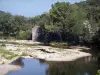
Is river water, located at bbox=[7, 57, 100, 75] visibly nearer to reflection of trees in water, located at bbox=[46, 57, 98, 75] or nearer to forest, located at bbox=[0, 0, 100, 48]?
reflection of trees in water, located at bbox=[46, 57, 98, 75]

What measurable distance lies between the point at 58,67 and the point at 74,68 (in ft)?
9.68

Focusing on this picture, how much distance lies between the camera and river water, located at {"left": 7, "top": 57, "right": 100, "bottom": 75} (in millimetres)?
42531

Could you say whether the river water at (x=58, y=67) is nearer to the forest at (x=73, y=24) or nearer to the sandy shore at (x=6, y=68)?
the sandy shore at (x=6, y=68)

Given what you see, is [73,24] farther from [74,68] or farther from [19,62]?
[74,68]

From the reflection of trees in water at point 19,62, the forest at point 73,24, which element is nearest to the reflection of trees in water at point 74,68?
the reflection of trees in water at point 19,62

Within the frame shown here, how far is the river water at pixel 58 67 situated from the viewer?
140ft

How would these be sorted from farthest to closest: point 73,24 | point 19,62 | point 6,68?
point 73,24
point 19,62
point 6,68

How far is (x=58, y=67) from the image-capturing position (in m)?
47.0

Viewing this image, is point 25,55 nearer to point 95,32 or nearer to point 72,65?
point 72,65

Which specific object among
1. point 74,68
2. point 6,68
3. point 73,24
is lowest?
point 74,68

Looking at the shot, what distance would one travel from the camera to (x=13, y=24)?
108m

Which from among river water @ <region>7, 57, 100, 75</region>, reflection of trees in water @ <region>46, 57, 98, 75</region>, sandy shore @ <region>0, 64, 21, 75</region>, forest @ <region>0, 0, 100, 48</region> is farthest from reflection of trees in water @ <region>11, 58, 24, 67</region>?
forest @ <region>0, 0, 100, 48</region>

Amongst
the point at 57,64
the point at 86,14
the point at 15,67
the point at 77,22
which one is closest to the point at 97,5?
the point at 86,14

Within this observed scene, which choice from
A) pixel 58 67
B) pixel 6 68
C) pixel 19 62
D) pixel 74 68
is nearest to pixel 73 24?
pixel 19 62
